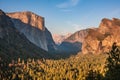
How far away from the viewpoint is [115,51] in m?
63.0

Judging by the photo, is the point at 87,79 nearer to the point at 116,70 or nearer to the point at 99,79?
the point at 99,79

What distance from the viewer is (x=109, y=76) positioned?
208 ft

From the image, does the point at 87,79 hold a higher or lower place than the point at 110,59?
lower

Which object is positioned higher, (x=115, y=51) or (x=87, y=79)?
(x=115, y=51)

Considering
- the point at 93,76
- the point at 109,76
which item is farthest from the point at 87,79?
the point at 109,76

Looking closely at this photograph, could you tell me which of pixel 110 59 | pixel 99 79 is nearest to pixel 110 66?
pixel 110 59

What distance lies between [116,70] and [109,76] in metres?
2.35

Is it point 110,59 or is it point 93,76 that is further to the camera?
point 93,76

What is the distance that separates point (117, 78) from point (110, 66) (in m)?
2.94

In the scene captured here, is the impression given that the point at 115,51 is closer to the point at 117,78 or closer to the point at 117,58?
the point at 117,58

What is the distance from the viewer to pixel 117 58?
62469mm

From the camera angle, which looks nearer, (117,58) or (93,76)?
(117,58)

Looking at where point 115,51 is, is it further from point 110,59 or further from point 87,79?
point 87,79

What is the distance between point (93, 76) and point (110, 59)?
19.6 m
